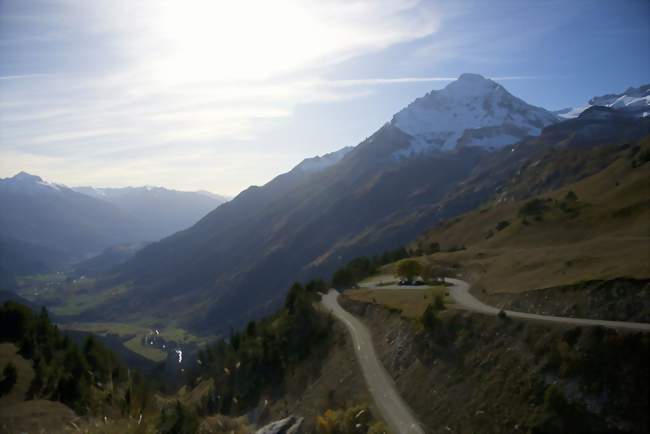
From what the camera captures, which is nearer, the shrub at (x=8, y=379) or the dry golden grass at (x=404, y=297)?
the shrub at (x=8, y=379)

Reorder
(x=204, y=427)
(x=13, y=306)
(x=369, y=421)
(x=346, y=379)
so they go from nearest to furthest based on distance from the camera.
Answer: (x=204, y=427) → (x=369, y=421) → (x=346, y=379) → (x=13, y=306)

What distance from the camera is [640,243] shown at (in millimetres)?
43188

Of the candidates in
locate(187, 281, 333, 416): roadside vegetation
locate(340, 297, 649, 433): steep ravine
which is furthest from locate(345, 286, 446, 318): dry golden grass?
locate(340, 297, 649, 433): steep ravine

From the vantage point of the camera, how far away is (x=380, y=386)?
121ft

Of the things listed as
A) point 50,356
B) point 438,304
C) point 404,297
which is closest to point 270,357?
point 404,297

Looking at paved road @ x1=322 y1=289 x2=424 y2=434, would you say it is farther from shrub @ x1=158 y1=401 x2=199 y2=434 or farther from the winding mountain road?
shrub @ x1=158 y1=401 x2=199 y2=434

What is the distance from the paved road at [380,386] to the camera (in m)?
29.7

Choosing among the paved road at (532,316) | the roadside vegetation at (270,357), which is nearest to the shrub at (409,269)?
the roadside vegetation at (270,357)

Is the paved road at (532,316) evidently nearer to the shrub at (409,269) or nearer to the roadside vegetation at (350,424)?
the roadside vegetation at (350,424)

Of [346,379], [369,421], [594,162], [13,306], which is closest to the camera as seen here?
[369,421]

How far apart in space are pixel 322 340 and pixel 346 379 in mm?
15574

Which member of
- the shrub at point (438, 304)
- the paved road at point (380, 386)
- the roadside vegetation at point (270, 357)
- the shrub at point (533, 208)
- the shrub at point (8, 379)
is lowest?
the roadside vegetation at point (270, 357)

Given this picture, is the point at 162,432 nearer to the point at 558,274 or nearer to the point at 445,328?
the point at 445,328

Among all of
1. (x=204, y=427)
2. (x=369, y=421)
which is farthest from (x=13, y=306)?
(x=204, y=427)
